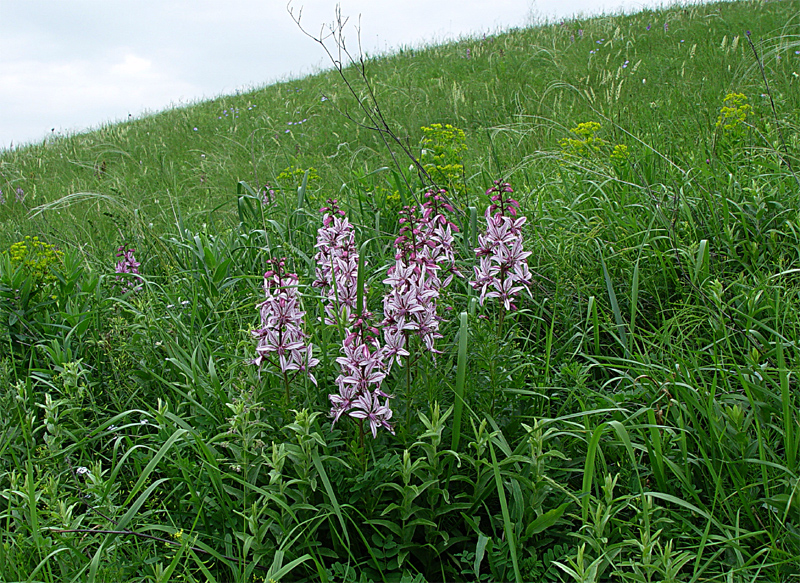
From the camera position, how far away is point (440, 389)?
2135 mm

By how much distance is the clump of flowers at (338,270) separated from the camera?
2.29 meters

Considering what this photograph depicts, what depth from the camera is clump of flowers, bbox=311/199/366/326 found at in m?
2.29

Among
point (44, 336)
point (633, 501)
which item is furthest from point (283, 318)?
point (44, 336)

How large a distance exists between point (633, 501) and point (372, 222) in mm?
2750

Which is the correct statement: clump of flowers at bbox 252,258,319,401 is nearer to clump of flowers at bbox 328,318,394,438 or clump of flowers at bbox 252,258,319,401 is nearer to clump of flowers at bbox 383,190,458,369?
clump of flowers at bbox 328,318,394,438

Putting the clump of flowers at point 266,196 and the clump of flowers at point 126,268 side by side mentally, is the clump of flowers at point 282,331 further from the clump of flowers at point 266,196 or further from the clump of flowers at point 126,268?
the clump of flowers at point 266,196

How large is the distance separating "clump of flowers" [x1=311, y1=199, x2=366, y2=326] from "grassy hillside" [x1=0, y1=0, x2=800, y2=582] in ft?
0.05

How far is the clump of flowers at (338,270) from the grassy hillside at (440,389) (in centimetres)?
2

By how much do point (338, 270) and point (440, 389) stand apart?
71 cm

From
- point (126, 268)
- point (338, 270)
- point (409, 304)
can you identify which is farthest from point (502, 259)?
point (126, 268)

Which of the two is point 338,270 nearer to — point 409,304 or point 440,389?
point 409,304

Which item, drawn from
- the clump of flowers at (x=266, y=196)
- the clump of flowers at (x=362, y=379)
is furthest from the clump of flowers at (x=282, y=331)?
the clump of flowers at (x=266, y=196)

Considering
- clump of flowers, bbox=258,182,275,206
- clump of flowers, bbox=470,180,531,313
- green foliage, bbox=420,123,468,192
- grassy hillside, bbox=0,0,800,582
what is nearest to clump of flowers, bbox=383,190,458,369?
grassy hillside, bbox=0,0,800,582

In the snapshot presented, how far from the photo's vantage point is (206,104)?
1585 cm
